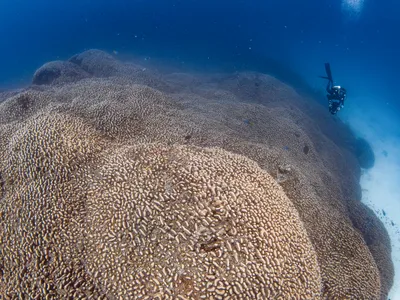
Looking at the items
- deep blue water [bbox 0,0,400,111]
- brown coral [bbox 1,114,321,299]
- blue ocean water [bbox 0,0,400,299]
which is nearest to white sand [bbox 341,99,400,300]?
blue ocean water [bbox 0,0,400,299]

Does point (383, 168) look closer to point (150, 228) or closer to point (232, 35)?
point (150, 228)

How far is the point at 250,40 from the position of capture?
52594mm

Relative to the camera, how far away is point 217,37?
5044 centimetres

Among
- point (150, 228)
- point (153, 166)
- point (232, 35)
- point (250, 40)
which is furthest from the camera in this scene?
point (250, 40)

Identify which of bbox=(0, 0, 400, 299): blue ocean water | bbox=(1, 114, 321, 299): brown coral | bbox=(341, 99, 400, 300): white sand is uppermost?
bbox=(0, 0, 400, 299): blue ocean water

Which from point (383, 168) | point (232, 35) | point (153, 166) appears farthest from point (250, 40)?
point (153, 166)

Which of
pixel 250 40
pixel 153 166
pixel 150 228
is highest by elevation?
pixel 250 40

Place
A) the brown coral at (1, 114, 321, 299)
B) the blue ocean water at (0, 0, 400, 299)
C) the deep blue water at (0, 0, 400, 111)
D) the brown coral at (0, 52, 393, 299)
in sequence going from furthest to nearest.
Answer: the deep blue water at (0, 0, 400, 111)
the blue ocean water at (0, 0, 400, 299)
the brown coral at (0, 52, 393, 299)
the brown coral at (1, 114, 321, 299)

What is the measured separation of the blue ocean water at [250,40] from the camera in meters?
38.2

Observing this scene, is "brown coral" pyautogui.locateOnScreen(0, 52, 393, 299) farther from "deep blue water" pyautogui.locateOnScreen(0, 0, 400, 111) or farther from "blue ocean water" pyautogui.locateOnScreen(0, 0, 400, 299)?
"deep blue water" pyautogui.locateOnScreen(0, 0, 400, 111)

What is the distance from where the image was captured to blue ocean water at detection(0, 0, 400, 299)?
38.2 metres

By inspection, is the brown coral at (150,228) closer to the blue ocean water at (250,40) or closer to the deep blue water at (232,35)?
the blue ocean water at (250,40)

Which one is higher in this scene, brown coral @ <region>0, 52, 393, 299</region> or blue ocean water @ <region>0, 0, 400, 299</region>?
blue ocean water @ <region>0, 0, 400, 299</region>

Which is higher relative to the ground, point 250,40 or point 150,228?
point 250,40
